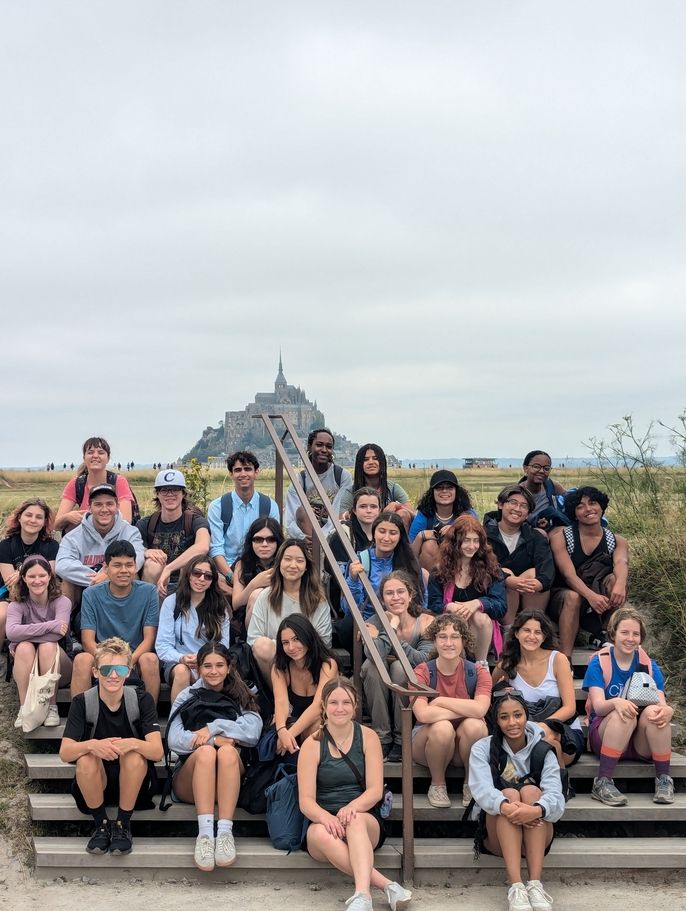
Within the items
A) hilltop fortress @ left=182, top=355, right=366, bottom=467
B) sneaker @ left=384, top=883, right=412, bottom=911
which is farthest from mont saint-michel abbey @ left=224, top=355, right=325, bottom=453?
sneaker @ left=384, top=883, right=412, bottom=911

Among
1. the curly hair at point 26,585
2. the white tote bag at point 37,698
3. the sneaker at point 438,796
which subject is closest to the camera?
the sneaker at point 438,796

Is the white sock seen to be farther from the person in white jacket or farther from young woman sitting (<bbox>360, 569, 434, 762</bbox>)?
young woman sitting (<bbox>360, 569, 434, 762</bbox>)

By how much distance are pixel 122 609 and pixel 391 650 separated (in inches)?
67.0

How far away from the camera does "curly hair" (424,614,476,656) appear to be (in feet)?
18.7

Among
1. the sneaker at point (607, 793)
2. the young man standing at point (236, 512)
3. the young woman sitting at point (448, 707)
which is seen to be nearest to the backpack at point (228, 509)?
the young man standing at point (236, 512)

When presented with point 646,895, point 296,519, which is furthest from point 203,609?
point 646,895

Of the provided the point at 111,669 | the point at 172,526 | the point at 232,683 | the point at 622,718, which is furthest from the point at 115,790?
the point at 622,718

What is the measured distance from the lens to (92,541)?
22.9ft

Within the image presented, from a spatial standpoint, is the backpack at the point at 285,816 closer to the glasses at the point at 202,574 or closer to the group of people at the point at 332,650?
the group of people at the point at 332,650

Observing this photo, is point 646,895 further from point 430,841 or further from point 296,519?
point 296,519

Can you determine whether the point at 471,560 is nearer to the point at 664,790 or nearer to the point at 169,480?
the point at 664,790

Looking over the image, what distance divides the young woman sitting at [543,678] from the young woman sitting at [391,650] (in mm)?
507

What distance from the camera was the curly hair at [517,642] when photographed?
5867 millimetres

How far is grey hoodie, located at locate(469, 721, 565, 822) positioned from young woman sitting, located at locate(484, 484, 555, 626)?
1.69 meters
